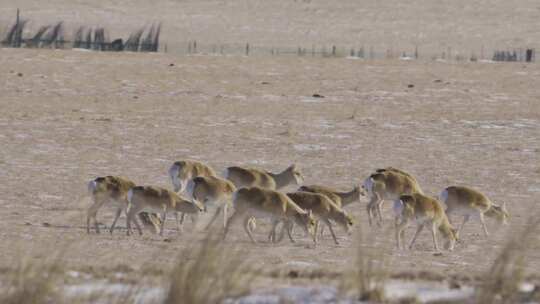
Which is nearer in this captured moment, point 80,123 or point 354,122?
point 80,123

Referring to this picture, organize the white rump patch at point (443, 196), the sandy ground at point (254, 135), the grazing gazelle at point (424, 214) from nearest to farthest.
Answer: the sandy ground at point (254, 135) → the grazing gazelle at point (424, 214) → the white rump patch at point (443, 196)

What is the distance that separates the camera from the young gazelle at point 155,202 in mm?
17234

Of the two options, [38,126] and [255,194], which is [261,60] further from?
[255,194]

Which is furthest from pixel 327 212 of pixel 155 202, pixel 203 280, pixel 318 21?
pixel 318 21

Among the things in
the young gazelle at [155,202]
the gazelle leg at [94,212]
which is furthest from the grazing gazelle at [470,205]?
the gazelle leg at [94,212]

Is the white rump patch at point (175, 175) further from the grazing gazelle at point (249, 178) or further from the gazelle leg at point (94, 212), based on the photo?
the gazelle leg at point (94, 212)

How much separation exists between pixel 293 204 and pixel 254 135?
10.9 m

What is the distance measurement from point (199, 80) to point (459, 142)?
1245 centimetres

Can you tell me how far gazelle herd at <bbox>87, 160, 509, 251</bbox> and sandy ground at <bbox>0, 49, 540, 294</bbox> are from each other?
303mm

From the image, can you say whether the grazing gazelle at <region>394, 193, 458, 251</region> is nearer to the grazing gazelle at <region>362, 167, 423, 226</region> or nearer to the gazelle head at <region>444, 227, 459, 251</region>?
the gazelle head at <region>444, 227, 459, 251</region>

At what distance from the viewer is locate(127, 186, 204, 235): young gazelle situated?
56.5 ft

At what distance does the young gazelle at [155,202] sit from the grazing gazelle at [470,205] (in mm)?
3830

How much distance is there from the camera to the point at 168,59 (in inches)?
1759

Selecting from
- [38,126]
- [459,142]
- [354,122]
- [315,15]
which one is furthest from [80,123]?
[315,15]
